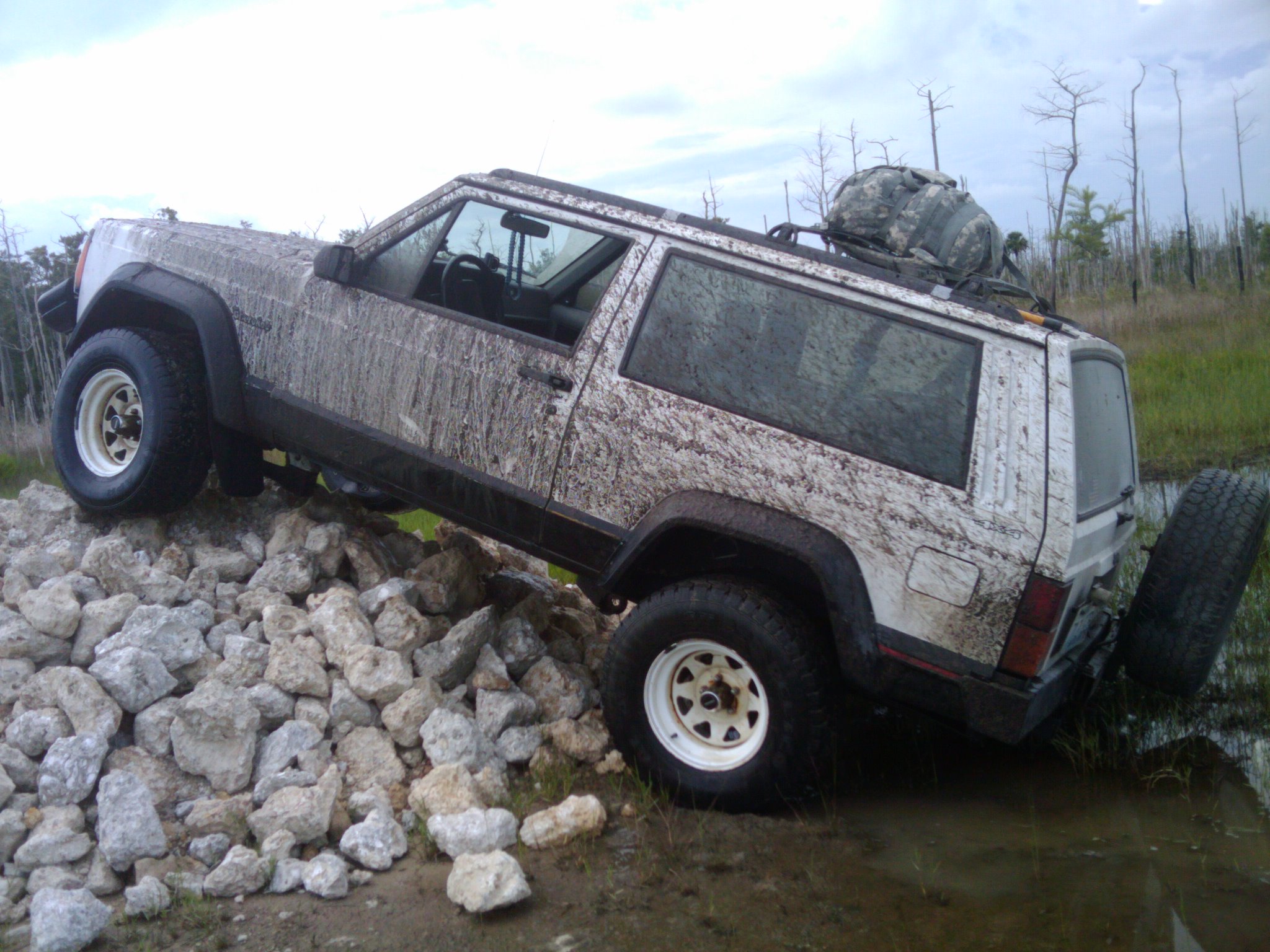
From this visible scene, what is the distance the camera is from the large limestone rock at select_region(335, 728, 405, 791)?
3844mm

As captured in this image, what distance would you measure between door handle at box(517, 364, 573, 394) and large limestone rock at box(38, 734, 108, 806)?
2.04 meters

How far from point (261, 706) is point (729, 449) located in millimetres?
2074

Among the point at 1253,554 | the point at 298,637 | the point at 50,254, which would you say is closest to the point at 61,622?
the point at 298,637

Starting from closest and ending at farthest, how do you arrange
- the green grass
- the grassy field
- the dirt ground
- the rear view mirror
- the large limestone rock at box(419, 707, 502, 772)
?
the dirt ground → the large limestone rock at box(419, 707, 502, 772) → the rear view mirror → the green grass → the grassy field

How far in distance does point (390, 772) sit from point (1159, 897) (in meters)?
2.66

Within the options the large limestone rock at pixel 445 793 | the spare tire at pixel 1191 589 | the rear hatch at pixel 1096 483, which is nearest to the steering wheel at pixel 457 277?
the large limestone rock at pixel 445 793

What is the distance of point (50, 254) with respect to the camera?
2250 centimetres

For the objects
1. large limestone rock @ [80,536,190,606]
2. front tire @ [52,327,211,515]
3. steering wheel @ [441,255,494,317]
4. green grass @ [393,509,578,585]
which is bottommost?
green grass @ [393,509,578,585]

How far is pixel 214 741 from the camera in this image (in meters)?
3.75

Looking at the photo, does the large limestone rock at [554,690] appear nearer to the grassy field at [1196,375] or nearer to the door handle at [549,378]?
the door handle at [549,378]

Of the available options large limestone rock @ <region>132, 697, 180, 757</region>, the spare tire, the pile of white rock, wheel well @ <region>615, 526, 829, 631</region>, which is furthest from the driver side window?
the spare tire

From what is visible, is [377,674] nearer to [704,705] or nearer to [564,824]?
[564,824]

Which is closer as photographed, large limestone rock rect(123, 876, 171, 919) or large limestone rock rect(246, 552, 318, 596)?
large limestone rock rect(123, 876, 171, 919)

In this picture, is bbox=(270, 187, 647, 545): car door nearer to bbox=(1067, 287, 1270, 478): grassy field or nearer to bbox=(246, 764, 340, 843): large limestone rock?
bbox=(246, 764, 340, 843): large limestone rock
